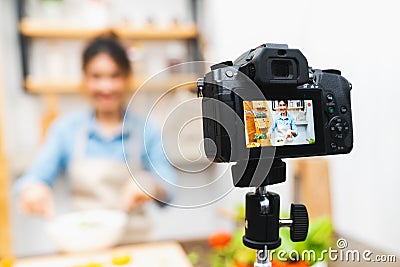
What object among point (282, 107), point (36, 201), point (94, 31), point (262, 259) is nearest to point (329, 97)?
point (282, 107)

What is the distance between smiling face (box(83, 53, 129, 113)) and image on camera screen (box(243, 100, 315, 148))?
1225 mm

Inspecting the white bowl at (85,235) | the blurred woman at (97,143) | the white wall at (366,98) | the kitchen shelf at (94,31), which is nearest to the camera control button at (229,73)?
the white wall at (366,98)

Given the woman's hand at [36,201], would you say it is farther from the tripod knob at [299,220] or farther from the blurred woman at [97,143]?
the tripod knob at [299,220]

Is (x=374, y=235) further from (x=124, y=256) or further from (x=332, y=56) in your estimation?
(x=124, y=256)

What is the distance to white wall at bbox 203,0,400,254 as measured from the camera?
3.49 feet

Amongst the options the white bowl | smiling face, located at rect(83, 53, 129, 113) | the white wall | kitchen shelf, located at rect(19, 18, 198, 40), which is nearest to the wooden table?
the white bowl

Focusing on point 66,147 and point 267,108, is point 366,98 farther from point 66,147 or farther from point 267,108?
point 66,147

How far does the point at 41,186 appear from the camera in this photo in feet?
4.99

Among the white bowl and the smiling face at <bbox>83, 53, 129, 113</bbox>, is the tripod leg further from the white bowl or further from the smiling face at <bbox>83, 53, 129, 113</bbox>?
the smiling face at <bbox>83, 53, 129, 113</bbox>

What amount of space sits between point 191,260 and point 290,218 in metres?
0.45

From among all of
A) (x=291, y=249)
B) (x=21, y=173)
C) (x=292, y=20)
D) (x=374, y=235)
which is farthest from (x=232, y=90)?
(x=21, y=173)

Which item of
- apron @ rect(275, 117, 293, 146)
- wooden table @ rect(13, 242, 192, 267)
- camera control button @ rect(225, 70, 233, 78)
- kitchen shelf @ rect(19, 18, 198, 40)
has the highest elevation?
kitchen shelf @ rect(19, 18, 198, 40)

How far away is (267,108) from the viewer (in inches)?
18.7

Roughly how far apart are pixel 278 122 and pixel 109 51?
49.2 inches
